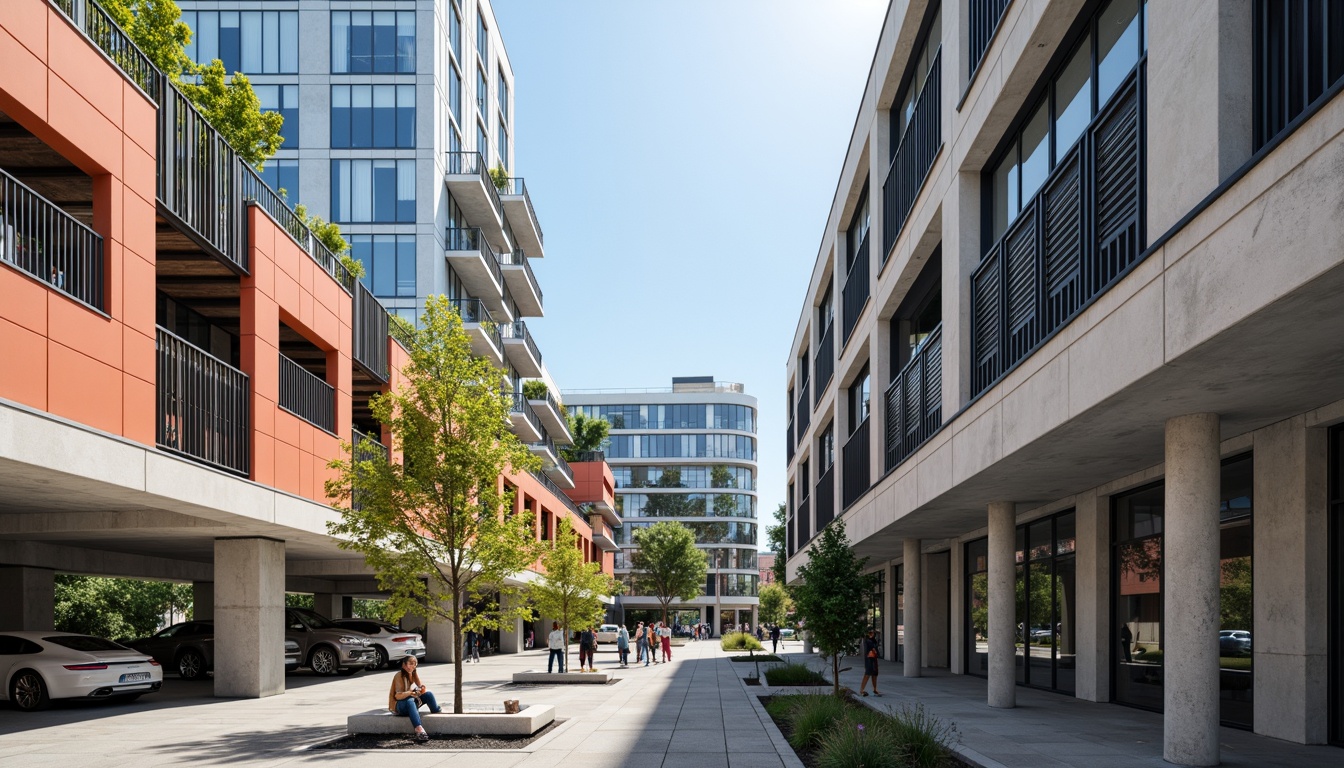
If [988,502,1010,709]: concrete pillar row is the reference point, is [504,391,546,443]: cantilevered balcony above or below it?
above

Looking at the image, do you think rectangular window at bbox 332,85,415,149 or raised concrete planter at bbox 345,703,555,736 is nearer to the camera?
raised concrete planter at bbox 345,703,555,736

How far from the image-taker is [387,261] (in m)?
45.5

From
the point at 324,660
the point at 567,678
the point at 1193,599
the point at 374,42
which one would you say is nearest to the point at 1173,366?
the point at 1193,599

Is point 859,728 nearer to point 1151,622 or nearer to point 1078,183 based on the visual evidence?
point 1078,183

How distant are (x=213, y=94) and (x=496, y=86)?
33271 millimetres

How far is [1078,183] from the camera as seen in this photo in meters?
12.9

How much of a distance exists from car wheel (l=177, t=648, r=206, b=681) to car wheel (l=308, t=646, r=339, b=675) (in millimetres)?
2834

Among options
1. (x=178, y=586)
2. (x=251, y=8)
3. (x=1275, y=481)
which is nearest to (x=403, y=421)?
(x=1275, y=481)

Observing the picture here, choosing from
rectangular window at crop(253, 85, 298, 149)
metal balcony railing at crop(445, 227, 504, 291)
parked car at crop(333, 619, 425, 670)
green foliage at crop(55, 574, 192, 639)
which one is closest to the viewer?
parked car at crop(333, 619, 425, 670)

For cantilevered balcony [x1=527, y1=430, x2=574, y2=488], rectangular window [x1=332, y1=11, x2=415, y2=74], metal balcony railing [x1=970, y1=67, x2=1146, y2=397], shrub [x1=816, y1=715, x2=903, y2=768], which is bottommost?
shrub [x1=816, y1=715, x2=903, y2=768]

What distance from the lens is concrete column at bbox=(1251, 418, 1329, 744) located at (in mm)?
12742

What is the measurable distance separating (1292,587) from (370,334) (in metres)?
21.2

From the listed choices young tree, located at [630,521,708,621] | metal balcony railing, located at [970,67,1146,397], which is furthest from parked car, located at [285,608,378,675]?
young tree, located at [630,521,708,621]

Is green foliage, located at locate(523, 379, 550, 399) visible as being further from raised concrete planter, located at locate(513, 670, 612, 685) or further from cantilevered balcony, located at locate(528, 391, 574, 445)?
raised concrete planter, located at locate(513, 670, 612, 685)
